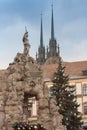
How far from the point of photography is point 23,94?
2758 cm

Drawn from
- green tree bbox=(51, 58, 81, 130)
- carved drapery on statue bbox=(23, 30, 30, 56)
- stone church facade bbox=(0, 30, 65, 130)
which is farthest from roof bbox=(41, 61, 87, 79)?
stone church facade bbox=(0, 30, 65, 130)

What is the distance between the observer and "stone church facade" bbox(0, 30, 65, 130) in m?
26.9

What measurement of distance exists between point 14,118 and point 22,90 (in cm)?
186

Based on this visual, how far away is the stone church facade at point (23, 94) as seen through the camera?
1060 inches

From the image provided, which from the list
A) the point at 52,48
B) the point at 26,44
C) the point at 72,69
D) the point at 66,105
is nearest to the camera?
the point at 26,44

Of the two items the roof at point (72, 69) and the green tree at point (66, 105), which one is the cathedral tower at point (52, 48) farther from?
the green tree at point (66, 105)

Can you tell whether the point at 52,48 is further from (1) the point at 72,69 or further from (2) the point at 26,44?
(2) the point at 26,44

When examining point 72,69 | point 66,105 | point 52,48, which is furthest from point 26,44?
point 52,48

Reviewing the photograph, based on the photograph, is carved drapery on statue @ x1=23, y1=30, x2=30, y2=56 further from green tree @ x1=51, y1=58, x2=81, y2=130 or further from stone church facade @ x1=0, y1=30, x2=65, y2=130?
green tree @ x1=51, y1=58, x2=81, y2=130

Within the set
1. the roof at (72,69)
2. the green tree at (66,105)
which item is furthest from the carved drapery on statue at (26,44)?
the roof at (72,69)

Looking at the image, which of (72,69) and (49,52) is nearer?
(72,69)

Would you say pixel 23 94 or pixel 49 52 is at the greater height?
pixel 49 52

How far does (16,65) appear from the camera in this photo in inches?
1112

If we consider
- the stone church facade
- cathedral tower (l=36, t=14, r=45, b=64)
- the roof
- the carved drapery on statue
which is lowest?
the stone church facade
